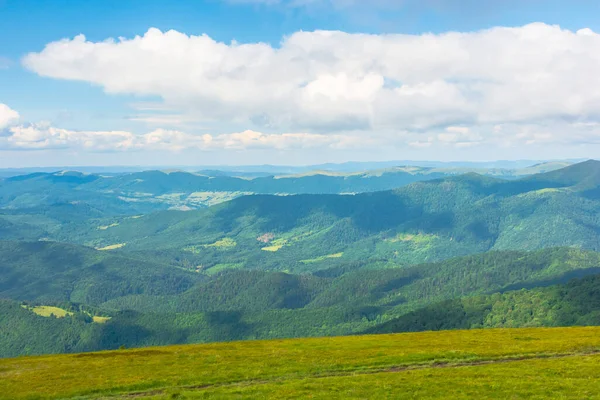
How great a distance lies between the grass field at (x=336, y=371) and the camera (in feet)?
154

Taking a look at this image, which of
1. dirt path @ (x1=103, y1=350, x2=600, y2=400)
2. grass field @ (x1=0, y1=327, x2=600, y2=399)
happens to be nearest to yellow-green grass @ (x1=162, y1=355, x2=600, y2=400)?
grass field @ (x1=0, y1=327, x2=600, y2=399)

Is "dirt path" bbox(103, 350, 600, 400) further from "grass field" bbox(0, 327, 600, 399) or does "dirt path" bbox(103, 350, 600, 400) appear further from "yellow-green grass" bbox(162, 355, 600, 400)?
"yellow-green grass" bbox(162, 355, 600, 400)

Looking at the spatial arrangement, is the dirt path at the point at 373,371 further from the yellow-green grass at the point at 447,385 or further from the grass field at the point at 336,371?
the yellow-green grass at the point at 447,385

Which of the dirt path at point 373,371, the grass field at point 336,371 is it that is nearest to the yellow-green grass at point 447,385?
the grass field at point 336,371

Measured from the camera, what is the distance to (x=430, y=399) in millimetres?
43000

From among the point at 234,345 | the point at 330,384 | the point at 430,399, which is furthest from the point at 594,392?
the point at 234,345

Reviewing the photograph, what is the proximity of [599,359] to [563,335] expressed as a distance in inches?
1008

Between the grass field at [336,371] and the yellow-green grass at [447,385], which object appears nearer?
the yellow-green grass at [447,385]

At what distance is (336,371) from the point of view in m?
58.3

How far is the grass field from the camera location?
46844 millimetres

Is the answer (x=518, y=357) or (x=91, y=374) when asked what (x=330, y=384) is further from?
(x=91, y=374)

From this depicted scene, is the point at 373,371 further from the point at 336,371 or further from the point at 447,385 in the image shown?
the point at 447,385

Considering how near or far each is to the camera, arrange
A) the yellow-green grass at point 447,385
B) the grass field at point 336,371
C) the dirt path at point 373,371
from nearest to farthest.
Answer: the yellow-green grass at point 447,385
the grass field at point 336,371
the dirt path at point 373,371

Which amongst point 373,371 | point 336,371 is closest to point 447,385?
point 373,371
